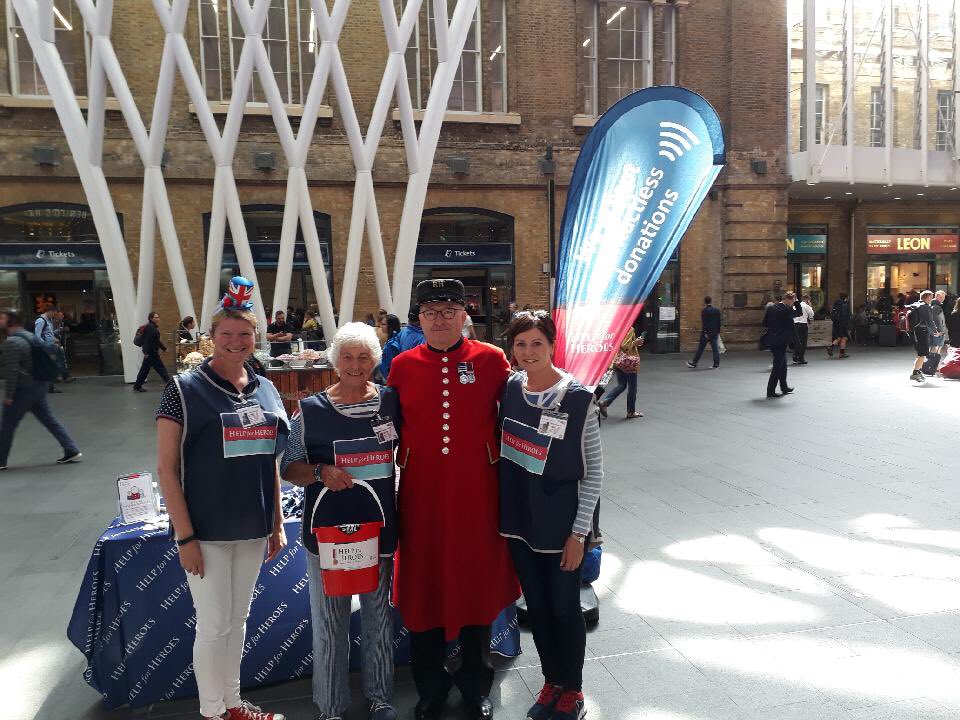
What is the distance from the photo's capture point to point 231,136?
15211 mm

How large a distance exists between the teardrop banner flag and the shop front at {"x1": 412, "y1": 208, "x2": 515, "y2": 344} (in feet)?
50.4

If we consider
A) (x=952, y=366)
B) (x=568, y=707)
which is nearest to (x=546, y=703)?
(x=568, y=707)

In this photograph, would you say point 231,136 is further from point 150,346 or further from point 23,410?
point 23,410

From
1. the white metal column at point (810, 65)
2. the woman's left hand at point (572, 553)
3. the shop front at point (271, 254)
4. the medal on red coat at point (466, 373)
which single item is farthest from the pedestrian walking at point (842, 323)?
the medal on red coat at point (466, 373)

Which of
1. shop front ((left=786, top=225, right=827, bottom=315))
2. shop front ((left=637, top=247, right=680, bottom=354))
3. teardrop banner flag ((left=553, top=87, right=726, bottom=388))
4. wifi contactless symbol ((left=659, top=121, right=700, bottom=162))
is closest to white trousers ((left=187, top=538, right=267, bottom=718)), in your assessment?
teardrop banner flag ((left=553, top=87, right=726, bottom=388))

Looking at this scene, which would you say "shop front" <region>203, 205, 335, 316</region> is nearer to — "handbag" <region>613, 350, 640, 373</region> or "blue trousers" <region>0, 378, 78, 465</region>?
"blue trousers" <region>0, 378, 78, 465</region>

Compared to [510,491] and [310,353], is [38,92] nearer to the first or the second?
[310,353]

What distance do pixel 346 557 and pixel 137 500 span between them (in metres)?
1.26

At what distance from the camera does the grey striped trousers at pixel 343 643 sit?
Result: 3.01 m

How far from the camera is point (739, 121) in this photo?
68.0 feet

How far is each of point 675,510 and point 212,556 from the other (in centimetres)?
437

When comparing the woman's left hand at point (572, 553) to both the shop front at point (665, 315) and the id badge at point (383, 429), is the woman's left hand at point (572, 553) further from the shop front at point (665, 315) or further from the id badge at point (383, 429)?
the shop front at point (665, 315)

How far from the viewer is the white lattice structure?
47.9 ft

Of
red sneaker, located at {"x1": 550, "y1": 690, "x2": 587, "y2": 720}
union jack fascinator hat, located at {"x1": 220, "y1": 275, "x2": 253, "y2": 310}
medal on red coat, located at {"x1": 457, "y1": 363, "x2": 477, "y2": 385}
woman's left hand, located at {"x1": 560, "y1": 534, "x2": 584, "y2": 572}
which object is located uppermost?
union jack fascinator hat, located at {"x1": 220, "y1": 275, "x2": 253, "y2": 310}
